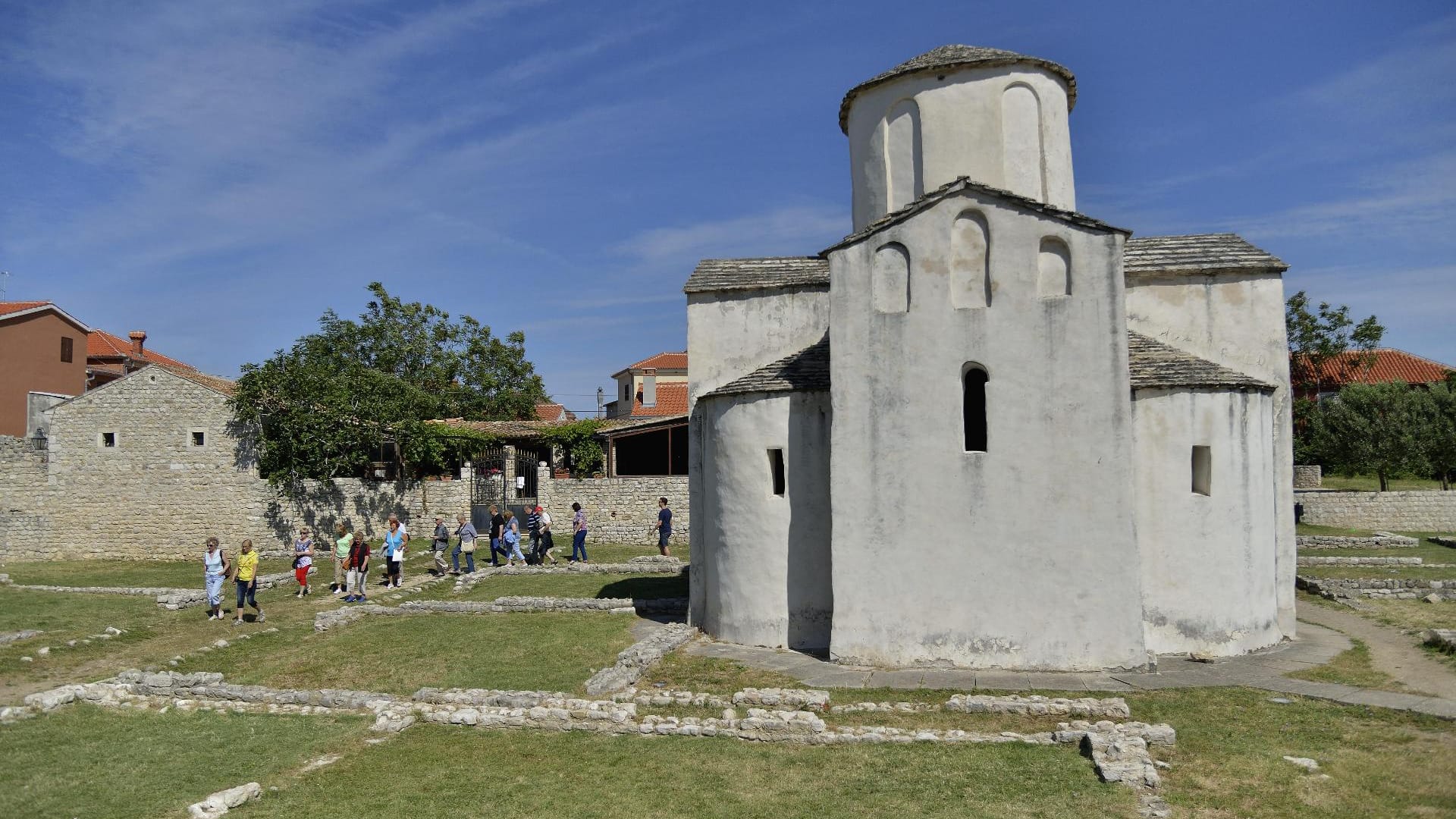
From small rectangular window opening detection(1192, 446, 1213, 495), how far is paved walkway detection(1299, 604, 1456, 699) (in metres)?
3.16

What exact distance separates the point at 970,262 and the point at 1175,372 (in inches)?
134

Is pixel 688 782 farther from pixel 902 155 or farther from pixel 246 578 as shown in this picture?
pixel 246 578

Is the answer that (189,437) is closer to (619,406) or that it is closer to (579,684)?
(579,684)

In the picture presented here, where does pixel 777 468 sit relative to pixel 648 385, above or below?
below

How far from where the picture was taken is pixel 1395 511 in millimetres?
32812

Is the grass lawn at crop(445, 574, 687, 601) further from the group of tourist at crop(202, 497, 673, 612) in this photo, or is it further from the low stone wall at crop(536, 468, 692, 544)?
the low stone wall at crop(536, 468, 692, 544)

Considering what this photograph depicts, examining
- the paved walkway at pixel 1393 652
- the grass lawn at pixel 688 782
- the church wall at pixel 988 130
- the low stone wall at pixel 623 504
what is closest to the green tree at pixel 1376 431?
the paved walkway at pixel 1393 652

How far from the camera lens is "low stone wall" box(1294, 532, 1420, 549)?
2648 centimetres

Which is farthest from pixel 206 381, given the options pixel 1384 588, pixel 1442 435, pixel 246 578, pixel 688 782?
pixel 1442 435

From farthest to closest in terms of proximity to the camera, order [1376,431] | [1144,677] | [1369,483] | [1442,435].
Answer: [1369,483]
[1376,431]
[1442,435]
[1144,677]

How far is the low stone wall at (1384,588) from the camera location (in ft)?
60.1

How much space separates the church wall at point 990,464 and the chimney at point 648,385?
1795 inches

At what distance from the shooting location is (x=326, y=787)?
8.27m

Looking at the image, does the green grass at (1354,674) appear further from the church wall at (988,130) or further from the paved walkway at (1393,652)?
the church wall at (988,130)
